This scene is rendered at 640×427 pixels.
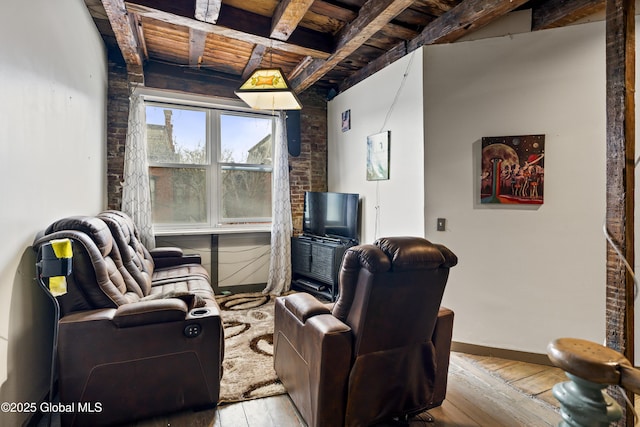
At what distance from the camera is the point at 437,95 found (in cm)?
274

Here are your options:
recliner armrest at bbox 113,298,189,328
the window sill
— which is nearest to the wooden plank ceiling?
the window sill

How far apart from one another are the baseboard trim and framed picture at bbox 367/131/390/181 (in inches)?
68.5

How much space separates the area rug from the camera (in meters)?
2.08

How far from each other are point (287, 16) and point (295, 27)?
0.18 m

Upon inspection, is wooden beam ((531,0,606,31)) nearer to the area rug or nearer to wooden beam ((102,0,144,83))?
wooden beam ((102,0,144,83))

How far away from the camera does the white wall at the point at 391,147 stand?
2.90 metres

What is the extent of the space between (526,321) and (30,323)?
11.1ft

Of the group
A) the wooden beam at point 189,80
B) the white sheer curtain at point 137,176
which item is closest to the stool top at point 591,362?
the white sheer curtain at point 137,176

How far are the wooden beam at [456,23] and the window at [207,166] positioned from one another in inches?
82.9

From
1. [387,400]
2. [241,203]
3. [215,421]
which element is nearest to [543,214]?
[387,400]

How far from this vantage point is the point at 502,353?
2570 mm

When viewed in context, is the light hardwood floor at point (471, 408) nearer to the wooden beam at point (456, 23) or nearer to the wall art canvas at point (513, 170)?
the wall art canvas at point (513, 170)

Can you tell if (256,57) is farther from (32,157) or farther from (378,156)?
(32,157)

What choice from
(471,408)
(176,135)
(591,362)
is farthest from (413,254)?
(176,135)
